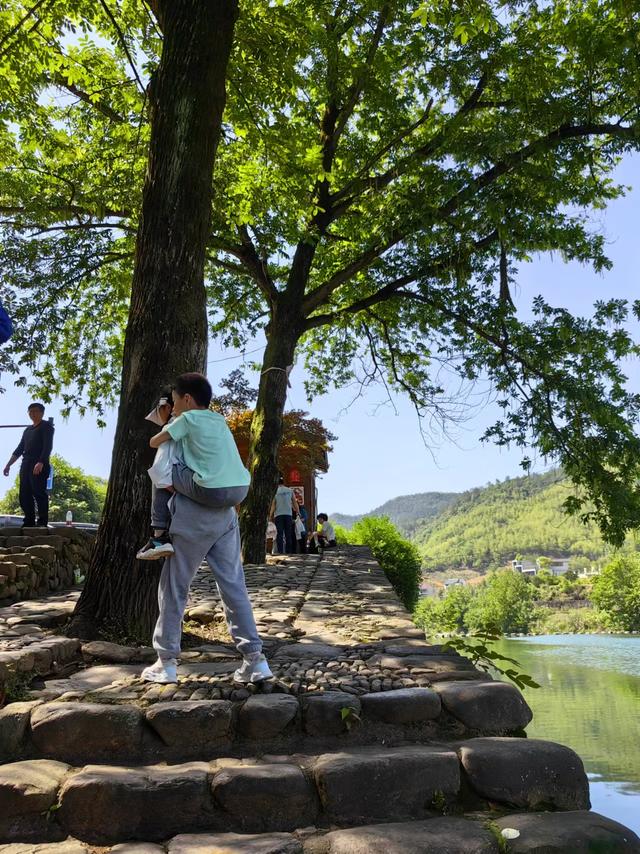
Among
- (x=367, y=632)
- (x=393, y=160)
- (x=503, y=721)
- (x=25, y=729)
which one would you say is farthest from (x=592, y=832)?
(x=393, y=160)

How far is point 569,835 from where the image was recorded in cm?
272

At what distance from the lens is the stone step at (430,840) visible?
2670 millimetres

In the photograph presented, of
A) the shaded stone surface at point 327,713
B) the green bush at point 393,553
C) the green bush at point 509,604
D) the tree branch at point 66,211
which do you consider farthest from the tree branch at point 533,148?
the green bush at point 509,604

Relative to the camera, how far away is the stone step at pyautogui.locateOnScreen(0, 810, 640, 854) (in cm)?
267

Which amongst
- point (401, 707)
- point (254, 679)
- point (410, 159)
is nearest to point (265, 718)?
point (254, 679)

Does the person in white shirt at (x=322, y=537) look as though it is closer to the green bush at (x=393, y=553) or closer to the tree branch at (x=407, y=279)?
the green bush at (x=393, y=553)

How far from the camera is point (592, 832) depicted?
2756 mm

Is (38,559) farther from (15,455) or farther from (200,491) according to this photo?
(200,491)

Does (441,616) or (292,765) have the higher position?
(292,765)

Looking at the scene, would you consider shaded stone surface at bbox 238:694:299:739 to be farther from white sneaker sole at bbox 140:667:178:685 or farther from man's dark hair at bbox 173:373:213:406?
man's dark hair at bbox 173:373:213:406

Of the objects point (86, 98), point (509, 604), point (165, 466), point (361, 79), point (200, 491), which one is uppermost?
point (361, 79)

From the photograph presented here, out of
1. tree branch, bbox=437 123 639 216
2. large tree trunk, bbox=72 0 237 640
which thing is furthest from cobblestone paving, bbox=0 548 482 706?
tree branch, bbox=437 123 639 216

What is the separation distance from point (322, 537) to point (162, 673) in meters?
16.4

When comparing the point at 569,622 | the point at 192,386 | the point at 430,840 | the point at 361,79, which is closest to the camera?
the point at 430,840
